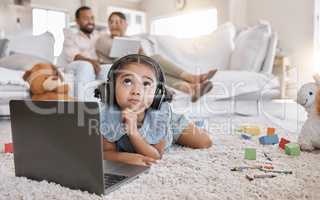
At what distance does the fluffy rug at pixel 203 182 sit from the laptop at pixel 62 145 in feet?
0.08

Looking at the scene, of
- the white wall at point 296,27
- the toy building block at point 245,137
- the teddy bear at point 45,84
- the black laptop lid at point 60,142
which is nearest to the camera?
the black laptop lid at point 60,142

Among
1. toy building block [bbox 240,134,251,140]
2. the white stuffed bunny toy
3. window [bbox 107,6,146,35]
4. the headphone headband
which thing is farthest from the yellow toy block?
window [bbox 107,6,146,35]

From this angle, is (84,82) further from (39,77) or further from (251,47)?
(251,47)

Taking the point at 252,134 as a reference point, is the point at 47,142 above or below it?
above

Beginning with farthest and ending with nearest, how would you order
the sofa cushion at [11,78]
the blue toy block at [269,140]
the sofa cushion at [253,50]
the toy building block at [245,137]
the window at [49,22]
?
the window at [49,22], the sofa cushion at [253,50], the sofa cushion at [11,78], the toy building block at [245,137], the blue toy block at [269,140]

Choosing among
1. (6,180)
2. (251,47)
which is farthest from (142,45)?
(6,180)

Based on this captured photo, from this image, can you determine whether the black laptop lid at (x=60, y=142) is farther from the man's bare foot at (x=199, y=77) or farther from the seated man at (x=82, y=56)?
the man's bare foot at (x=199, y=77)

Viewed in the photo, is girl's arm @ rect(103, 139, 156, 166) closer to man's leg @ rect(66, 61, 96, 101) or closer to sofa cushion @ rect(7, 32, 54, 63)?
man's leg @ rect(66, 61, 96, 101)

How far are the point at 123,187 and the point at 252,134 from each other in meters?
0.84

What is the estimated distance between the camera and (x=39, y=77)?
69.0 inches

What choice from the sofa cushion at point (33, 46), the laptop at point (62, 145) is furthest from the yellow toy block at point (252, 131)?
the sofa cushion at point (33, 46)

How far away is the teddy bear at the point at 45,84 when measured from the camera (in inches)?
68.4

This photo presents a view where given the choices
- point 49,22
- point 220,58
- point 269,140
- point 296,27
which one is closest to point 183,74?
point 220,58

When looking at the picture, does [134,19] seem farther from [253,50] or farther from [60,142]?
[60,142]
